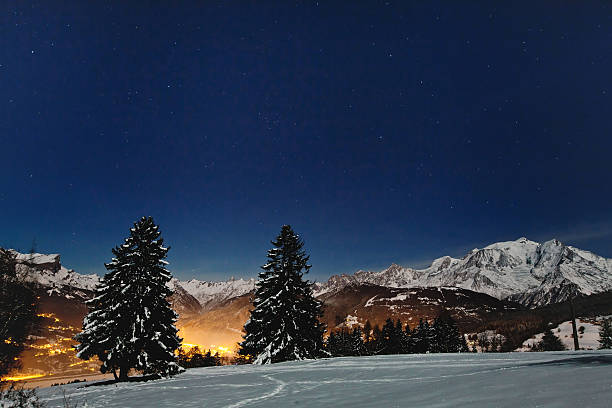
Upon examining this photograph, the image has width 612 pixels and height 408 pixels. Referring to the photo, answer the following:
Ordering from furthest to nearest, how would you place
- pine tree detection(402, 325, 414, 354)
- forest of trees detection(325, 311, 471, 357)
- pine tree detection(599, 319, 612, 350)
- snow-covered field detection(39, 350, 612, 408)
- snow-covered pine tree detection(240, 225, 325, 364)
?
pine tree detection(402, 325, 414, 354) → forest of trees detection(325, 311, 471, 357) → pine tree detection(599, 319, 612, 350) → snow-covered pine tree detection(240, 225, 325, 364) → snow-covered field detection(39, 350, 612, 408)

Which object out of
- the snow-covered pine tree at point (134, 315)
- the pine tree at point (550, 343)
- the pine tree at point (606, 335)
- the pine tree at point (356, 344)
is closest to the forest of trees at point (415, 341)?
the pine tree at point (356, 344)

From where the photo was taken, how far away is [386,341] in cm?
6569

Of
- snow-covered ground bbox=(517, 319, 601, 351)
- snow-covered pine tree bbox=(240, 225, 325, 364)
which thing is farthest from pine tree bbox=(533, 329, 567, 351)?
snow-covered pine tree bbox=(240, 225, 325, 364)

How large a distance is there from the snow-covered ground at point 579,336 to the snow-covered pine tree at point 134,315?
3988 centimetres

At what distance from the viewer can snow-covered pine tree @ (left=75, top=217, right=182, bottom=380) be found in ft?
67.9

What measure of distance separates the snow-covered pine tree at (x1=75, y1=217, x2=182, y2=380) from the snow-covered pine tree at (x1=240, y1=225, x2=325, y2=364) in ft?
26.4

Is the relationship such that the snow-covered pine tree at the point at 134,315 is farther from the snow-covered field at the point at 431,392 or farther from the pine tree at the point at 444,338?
the pine tree at the point at 444,338

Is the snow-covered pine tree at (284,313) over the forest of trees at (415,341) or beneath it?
over

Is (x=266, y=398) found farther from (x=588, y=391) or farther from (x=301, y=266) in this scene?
(x=301, y=266)

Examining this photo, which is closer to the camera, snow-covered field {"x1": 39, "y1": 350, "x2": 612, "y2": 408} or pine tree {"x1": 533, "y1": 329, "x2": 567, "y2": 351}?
snow-covered field {"x1": 39, "y1": 350, "x2": 612, "y2": 408}

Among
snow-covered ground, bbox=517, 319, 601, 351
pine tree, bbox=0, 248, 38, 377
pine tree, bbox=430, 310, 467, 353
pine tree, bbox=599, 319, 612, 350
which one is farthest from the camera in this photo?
pine tree, bbox=430, 310, 467, 353

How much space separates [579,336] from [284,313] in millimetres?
35681

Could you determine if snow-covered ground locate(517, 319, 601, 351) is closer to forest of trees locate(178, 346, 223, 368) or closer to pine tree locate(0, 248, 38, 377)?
forest of trees locate(178, 346, 223, 368)

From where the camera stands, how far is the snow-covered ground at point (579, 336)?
128 feet
